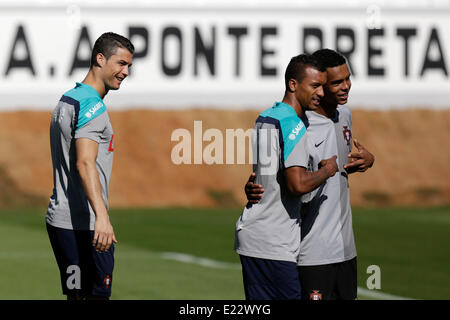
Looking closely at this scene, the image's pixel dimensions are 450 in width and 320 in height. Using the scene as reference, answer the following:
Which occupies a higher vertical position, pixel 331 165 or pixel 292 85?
pixel 292 85

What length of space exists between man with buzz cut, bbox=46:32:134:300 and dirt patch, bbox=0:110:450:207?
26.8 meters

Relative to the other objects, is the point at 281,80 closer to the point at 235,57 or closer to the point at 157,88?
the point at 235,57

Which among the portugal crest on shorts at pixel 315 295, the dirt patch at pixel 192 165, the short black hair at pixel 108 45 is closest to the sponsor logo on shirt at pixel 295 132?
the portugal crest on shorts at pixel 315 295

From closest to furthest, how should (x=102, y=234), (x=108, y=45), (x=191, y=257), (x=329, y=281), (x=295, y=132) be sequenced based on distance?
(x=102, y=234) → (x=295, y=132) → (x=108, y=45) → (x=329, y=281) → (x=191, y=257)

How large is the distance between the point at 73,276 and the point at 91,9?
86.3 ft

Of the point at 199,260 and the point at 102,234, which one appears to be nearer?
the point at 102,234

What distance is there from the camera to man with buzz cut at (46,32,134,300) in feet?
21.2

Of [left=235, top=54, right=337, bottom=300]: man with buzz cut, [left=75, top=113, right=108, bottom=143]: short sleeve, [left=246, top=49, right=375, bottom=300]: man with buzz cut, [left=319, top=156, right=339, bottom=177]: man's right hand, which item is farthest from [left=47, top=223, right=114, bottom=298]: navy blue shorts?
[left=319, top=156, right=339, bottom=177]: man's right hand

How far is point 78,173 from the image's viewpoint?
6.42 metres

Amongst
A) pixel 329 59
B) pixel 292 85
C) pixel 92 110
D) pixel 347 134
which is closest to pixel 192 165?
pixel 347 134

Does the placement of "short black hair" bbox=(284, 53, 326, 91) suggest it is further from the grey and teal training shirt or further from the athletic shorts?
the athletic shorts

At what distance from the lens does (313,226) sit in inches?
268

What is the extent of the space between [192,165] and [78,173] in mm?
29767

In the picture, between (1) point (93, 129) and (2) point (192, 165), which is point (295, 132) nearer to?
(1) point (93, 129)
